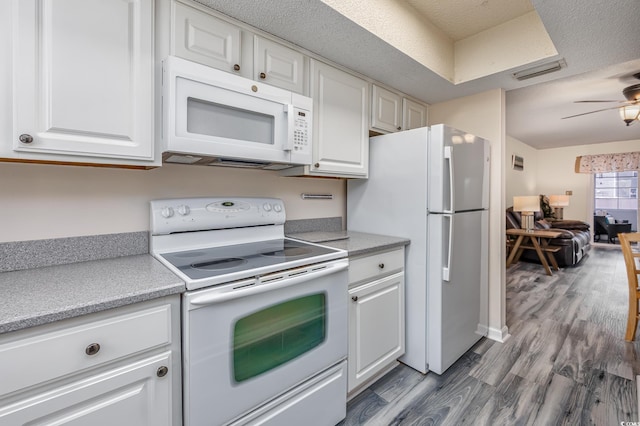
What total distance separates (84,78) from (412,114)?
7.44ft

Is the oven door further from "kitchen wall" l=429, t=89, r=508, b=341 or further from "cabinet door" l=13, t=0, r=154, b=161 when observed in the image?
"kitchen wall" l=429, t=89, r=508, b=341

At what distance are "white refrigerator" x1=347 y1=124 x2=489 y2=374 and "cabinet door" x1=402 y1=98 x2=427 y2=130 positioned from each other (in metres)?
0.52

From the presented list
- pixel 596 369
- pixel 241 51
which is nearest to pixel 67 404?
pixel 241 51

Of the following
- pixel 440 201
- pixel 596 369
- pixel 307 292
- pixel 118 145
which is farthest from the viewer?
pixel 596 369

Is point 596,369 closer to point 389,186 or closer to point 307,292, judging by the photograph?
point 389,186

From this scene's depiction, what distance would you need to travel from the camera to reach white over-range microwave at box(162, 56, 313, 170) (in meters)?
1.25

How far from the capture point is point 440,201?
184cm

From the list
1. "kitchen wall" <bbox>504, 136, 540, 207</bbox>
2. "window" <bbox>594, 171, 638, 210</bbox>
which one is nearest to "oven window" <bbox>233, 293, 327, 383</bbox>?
"kitchen wall" <bbox>504, 136, 540, 207</bbox>

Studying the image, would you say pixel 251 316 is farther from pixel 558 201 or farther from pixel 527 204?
pixel 558 201

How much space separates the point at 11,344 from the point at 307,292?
3.10 feet

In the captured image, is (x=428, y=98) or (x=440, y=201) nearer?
(x=440, y=201)

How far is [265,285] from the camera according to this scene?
1.19 metres

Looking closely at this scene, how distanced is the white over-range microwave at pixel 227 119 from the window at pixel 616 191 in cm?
825

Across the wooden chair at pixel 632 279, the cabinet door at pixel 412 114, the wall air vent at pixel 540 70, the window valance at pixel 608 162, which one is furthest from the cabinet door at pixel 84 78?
the window valance at pixel 608 162
